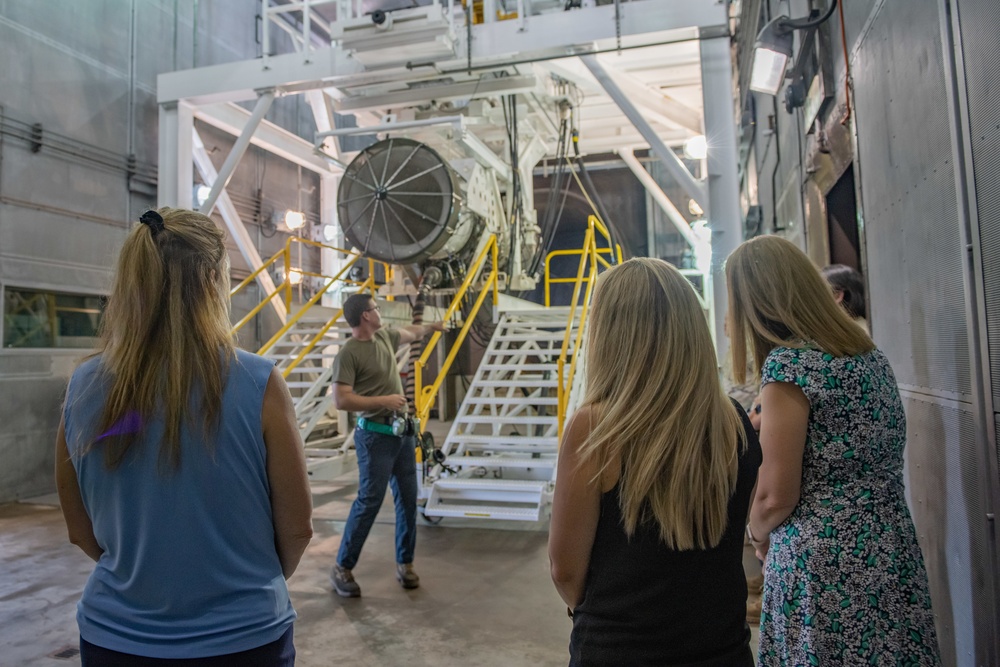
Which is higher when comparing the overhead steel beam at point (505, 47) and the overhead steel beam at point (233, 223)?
the overhead steel beam at point (505, 47)

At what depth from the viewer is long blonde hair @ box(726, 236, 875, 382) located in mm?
1747

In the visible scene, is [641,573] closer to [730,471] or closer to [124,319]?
[730,471]

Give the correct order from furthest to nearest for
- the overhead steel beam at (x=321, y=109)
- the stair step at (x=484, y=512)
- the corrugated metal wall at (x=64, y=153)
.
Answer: the overhead steel beam at (x=321, y=109) → the corrugated metal wall at (x=64, y=153) → the stair step at (x=484, y=512)

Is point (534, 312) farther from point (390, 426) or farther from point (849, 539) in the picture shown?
point (849, 539)

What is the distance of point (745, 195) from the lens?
33.4 ft

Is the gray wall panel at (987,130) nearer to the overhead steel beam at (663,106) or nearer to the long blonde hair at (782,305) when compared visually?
the long blonde hair at (782,305)

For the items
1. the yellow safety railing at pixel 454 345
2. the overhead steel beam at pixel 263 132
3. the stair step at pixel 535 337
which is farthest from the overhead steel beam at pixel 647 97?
the overhead steel beam at pixel 263 132

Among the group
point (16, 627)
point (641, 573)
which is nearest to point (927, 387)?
point (641, 573)

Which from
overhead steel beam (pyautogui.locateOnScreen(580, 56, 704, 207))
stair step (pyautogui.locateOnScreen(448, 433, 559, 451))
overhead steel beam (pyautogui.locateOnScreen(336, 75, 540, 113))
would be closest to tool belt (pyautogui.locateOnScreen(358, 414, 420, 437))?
stair step (pyautogui.locateOnScreen(448, 433, 559, 451))

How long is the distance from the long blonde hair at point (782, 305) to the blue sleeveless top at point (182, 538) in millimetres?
1293

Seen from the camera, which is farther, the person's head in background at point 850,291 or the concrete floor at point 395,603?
the concrete floor at point 395,603

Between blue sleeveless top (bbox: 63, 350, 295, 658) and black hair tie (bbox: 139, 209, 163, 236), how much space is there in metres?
0.32

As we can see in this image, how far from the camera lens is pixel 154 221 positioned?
1.41 metres

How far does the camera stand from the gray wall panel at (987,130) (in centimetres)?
167
